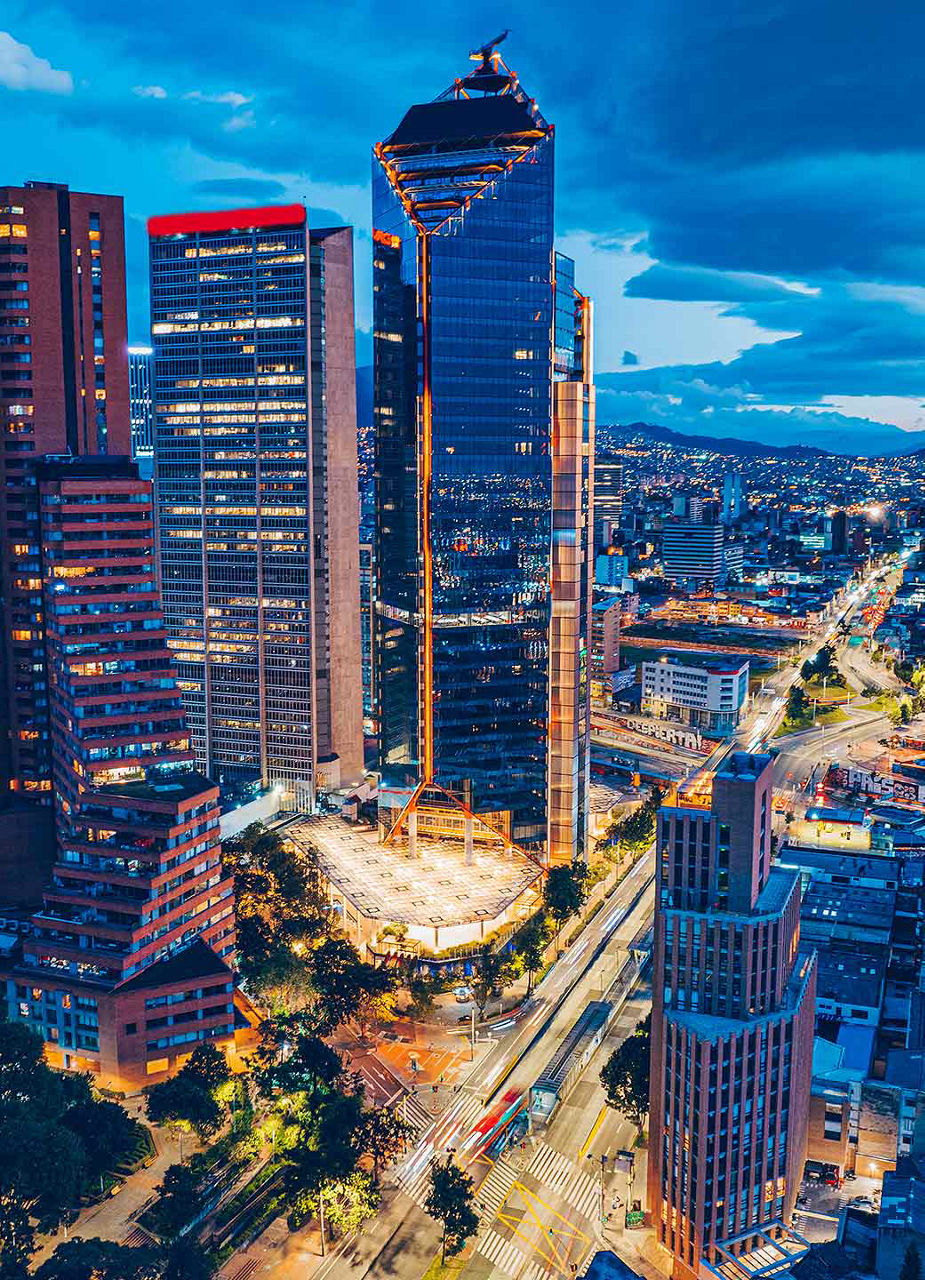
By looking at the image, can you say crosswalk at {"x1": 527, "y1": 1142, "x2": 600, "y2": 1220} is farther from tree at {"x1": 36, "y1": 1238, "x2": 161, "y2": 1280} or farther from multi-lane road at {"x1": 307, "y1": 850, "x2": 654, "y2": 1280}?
tree at {"x1": 36, "y1": 1238, "x2": 161, "y2": 1280}

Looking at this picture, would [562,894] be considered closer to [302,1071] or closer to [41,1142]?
[302,1071]

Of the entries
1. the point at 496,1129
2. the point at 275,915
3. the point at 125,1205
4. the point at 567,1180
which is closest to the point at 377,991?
the point at 496,1129

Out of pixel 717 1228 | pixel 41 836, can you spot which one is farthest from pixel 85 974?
pixel 717 1228

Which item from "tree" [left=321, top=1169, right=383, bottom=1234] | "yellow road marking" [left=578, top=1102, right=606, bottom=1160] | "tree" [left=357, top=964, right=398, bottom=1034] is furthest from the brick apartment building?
"yellow road marking" [left=578, top=1102, right=606, bottom=1160]

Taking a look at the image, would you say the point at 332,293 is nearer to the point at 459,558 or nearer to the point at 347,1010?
the point at 459,558

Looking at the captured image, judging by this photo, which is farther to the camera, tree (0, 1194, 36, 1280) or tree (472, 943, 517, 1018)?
tree (472, 943, 517, 1018)

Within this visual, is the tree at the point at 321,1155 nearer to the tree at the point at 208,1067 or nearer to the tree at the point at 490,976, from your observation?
the tree at the point at 208,1067
